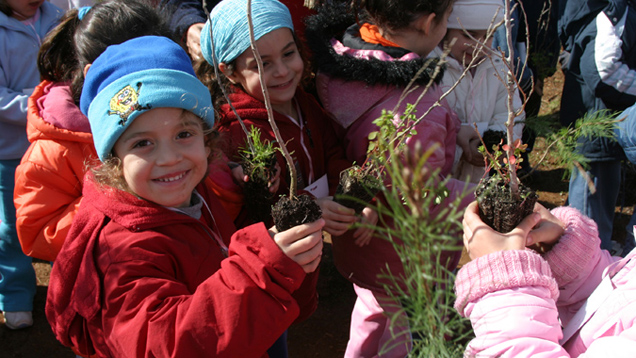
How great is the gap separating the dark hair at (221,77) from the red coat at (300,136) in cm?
5

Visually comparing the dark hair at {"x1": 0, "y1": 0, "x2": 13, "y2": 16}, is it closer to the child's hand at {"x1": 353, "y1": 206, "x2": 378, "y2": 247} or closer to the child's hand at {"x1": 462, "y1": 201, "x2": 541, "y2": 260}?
the child's hand at {"x1": 353, "y1": 206, "x2": 378, "y2": 247}

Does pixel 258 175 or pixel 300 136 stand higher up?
pixel 258 175

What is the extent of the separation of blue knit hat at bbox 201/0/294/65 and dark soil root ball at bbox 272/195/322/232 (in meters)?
1.03

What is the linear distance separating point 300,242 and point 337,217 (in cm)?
54

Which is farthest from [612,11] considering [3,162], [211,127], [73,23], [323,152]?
[3,162]

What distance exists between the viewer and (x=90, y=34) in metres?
2.13

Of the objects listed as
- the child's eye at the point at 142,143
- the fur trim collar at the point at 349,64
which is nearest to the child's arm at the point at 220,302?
the child's eye at the point at 142,143

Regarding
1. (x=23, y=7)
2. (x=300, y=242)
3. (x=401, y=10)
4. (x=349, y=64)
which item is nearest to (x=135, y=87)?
(x=300, y=242)

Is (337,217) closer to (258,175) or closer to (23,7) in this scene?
(258,175)

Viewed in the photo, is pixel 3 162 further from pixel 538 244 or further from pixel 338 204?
pixel 538 244

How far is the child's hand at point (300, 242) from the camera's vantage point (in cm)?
153

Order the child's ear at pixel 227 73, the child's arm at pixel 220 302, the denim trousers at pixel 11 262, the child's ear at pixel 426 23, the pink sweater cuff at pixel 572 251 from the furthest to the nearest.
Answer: the denim trousers at pixel 11 262
the child's ear at pixel 426 23
the child's ear at pixel 227 73
the pink sweater cuff at pixel 572 251
the child's arm at pixel 220 302

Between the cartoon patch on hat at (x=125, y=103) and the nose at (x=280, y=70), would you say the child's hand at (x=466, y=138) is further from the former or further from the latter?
the cartoon patch on hat at (x=125, y=103)

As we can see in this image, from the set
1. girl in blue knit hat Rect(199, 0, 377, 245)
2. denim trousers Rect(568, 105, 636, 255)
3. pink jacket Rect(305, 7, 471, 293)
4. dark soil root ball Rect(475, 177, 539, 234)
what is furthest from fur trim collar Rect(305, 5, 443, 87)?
denim trousers Rect(568, 105, 636, 255)
